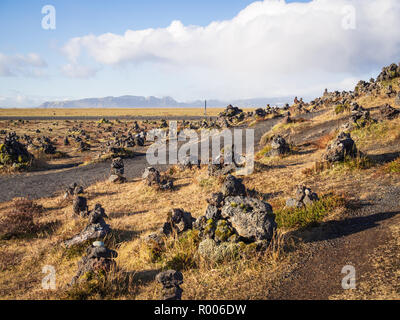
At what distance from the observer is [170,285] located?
6066mm

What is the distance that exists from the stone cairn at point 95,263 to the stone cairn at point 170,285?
5.76ft

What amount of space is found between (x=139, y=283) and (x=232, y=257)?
2654 millimetres

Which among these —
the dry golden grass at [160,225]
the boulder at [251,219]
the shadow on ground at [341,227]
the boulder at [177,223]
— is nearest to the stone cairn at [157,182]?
the dry golden grass at [160,225]

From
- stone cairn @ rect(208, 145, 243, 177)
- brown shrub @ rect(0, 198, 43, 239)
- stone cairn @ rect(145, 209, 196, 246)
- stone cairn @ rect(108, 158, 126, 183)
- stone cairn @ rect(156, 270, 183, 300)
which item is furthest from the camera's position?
stone cairn @ rect(108, 158, 126, 183)

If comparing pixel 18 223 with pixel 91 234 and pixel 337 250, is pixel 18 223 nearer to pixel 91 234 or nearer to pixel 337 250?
pixel 91 234

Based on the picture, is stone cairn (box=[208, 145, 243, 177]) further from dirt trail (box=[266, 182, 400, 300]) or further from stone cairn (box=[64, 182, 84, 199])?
dirt trail (box=[266, 182, 400, 300])

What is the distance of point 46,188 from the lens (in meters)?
21.5

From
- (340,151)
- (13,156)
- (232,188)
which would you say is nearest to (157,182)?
(232,188)

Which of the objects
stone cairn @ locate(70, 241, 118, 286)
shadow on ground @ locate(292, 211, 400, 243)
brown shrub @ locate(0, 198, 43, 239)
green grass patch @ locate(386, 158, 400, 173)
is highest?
green grass patch @ locate(386, 158, 400, 173)

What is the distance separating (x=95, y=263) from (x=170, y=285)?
245cm

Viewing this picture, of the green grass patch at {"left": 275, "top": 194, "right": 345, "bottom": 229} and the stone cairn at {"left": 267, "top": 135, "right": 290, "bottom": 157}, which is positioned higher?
the stone cairn at {"left": 267, "top": 135, "right": 290, "bottom": 157}

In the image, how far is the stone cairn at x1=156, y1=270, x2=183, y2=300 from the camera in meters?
5.90

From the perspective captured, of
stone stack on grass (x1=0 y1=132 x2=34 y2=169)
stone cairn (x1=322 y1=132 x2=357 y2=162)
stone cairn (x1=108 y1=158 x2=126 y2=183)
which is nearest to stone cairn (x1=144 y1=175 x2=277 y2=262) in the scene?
stone cairn (x1=322 y1=132 x2=357 y2=162)

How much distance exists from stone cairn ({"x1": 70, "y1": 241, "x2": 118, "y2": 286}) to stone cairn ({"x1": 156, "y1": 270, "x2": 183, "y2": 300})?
175cm
